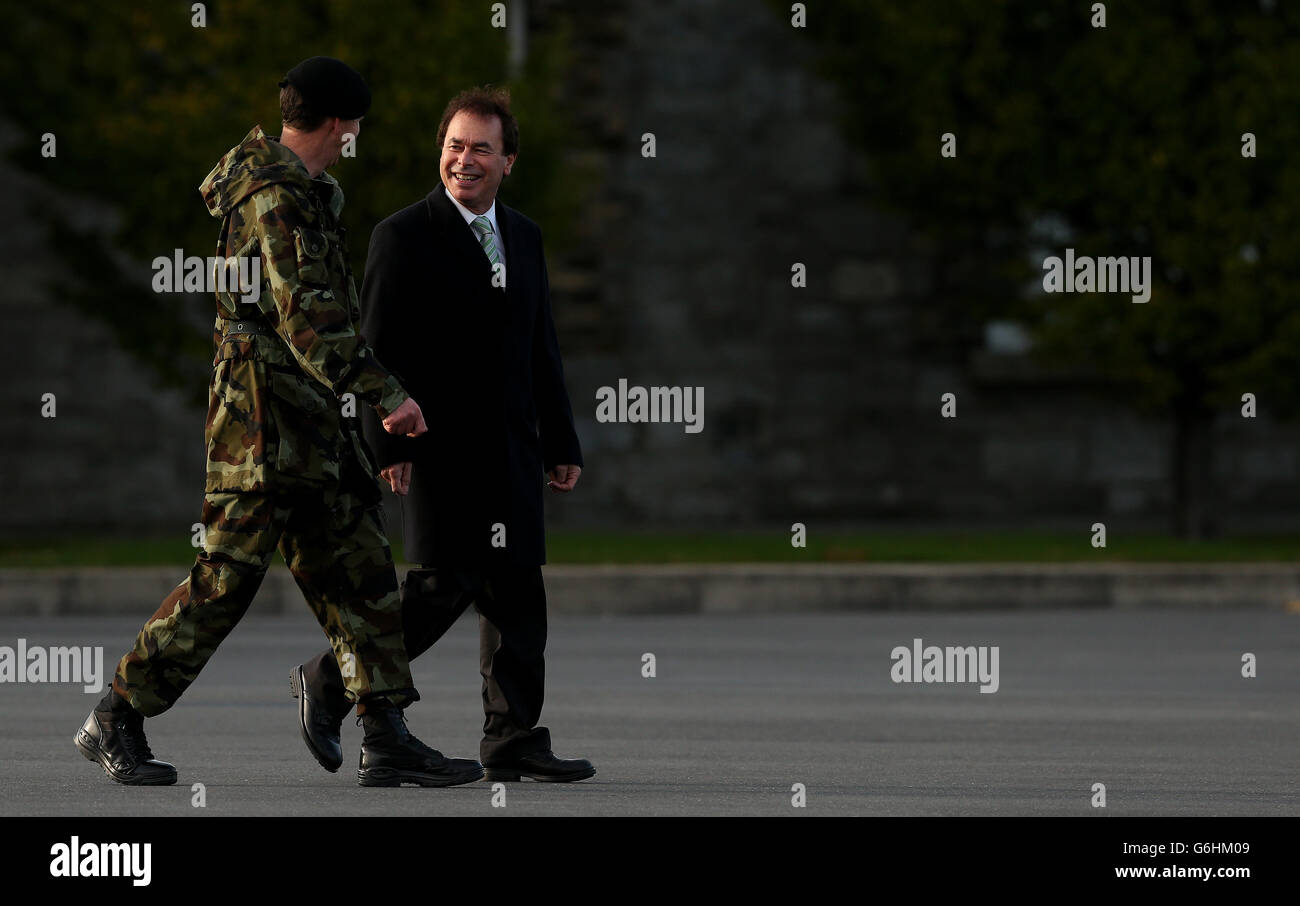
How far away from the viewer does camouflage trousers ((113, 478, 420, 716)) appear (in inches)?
243

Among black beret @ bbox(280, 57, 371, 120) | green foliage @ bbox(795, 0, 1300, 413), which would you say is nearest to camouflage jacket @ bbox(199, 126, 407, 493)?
black beret @ bbox(280, 57, 371, 120)

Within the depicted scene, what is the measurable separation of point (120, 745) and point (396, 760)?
2.43 ft

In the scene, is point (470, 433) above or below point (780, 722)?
above

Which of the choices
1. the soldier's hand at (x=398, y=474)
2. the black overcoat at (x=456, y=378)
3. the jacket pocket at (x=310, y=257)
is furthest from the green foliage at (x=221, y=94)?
the jacket pocket at (x=310, y=257)

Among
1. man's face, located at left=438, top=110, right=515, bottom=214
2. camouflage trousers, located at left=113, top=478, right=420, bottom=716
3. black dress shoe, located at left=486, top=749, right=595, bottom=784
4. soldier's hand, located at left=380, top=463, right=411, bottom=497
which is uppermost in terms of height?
man's face, located at left=438, top=110, right=515, bottom=214

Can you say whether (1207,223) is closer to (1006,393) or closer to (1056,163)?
(1056,163)

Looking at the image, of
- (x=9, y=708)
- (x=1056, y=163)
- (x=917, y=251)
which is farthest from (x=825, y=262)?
(x=9, y=708)

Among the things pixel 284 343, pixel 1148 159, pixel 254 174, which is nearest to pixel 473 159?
pixel 254 174

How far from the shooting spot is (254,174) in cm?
619

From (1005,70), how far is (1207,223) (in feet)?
5.36

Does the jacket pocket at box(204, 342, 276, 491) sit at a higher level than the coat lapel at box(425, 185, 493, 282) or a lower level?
lower

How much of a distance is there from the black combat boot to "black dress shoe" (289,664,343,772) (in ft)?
1.30

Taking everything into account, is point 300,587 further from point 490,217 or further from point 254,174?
point 490,217

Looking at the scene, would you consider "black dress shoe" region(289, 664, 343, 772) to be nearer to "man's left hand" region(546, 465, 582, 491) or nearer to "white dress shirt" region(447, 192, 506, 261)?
"man's left hand" region(546, 465, 582, 491)
